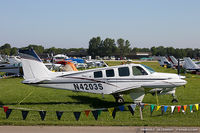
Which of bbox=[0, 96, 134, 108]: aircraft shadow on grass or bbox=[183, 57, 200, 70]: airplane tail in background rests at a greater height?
bbox=[183, 57, 200, 70]: airplane tail in background

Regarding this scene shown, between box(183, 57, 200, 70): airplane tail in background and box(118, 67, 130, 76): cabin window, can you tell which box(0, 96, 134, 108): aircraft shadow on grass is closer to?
box(118, 67, 130, 76): cabin window

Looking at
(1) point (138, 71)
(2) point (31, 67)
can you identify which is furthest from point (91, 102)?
(2) point (31, 67)

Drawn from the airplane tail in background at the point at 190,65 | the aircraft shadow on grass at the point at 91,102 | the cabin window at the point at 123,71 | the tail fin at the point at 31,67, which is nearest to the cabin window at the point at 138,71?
the cabin window at the point at 123,71

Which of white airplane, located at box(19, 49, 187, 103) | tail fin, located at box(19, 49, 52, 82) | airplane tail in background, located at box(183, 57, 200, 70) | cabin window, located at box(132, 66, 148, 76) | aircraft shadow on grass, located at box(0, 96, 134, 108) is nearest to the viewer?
white airplane, located at box(19, 49, 187, 103)

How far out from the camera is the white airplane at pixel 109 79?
11.2 m

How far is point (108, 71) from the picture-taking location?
11609 millimetres

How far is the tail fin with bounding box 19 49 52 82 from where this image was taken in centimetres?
1171

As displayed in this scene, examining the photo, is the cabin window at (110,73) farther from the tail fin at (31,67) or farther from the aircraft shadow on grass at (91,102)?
the tail fin at (31,67)

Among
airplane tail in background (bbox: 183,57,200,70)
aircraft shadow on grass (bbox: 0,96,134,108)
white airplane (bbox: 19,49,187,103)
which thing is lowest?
aircraft shadow on grass (bbox: 0,96,134,108)

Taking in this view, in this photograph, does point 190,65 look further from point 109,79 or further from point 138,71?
point 109,79

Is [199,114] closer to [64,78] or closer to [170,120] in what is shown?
[170,120]

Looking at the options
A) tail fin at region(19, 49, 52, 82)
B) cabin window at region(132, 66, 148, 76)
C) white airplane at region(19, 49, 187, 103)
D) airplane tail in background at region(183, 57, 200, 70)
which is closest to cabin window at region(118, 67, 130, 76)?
white airplane at region(19, 49, 187, 103)

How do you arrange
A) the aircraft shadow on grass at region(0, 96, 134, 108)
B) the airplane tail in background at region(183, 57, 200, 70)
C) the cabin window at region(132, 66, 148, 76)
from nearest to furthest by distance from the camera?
the cabin window at region(132, 66, 148, 76)
the aircraft shadow on grass at region(0, 96, 134, 108)
the airplane tail in background at region(183, 57, 200, 70)

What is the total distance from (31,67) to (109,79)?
415cm
